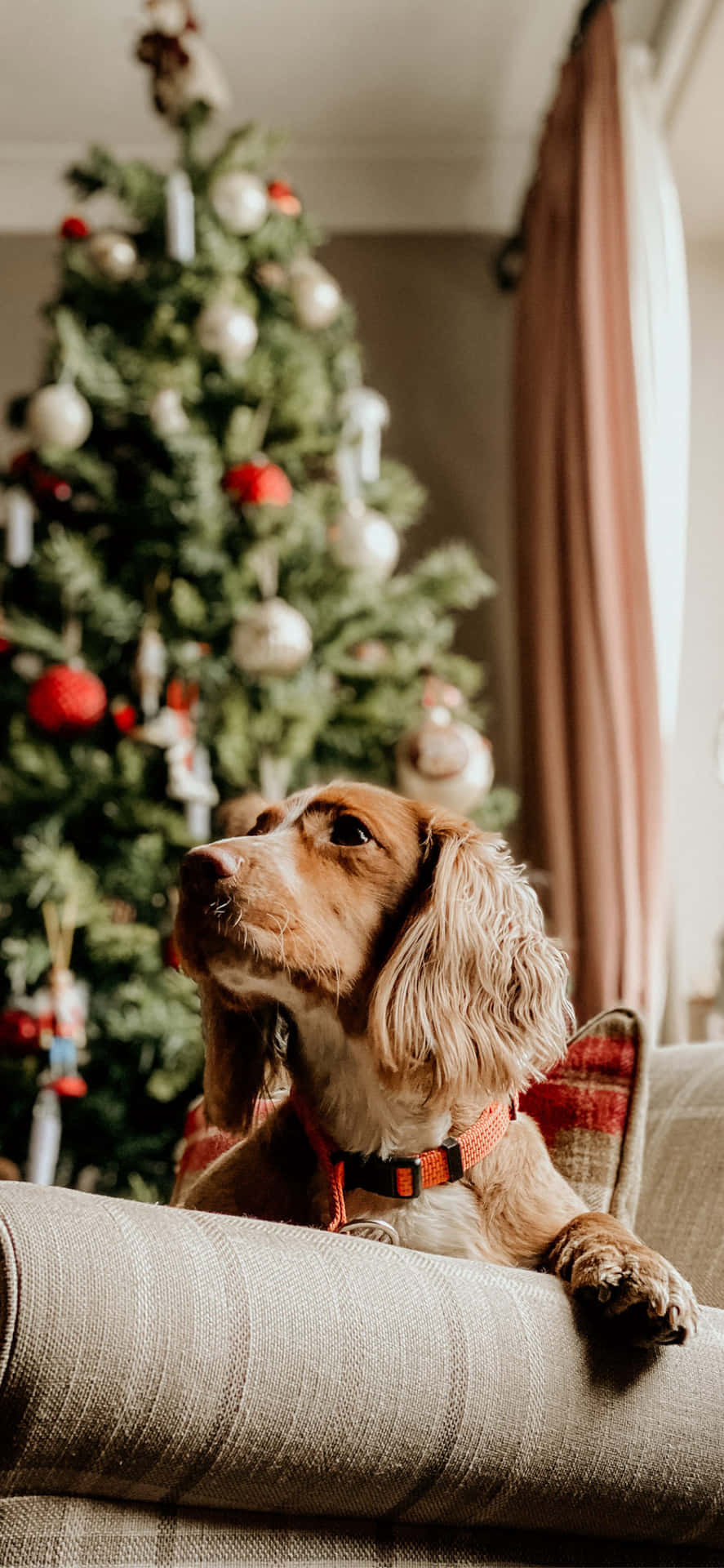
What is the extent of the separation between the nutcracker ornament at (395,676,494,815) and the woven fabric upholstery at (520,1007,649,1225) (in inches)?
64.9

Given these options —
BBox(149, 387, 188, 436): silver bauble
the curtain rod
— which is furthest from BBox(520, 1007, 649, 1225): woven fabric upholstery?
the curtain rod

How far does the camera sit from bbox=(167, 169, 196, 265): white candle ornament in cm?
313

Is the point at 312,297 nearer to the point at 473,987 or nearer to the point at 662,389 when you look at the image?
the point at 662,389

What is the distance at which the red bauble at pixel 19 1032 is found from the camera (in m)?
2.85

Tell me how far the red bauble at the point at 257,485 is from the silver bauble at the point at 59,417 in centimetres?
36

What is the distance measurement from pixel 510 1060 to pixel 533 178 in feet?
12.7

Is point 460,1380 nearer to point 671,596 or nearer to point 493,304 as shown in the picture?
point 671,596

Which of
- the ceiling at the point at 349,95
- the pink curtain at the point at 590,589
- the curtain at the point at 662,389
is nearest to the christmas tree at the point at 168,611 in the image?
the pink curtain at the point at 590,589

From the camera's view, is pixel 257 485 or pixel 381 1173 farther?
pixel 257 485

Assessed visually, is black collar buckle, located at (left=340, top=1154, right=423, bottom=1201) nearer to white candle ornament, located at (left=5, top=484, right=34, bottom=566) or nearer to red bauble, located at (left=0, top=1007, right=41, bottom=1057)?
red bauble, located at (left=0, top=1007, right=41, bottom=1057)

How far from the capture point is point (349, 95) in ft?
14.0

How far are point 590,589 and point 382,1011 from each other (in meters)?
2.67

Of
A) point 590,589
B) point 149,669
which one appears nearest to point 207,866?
point 149,669

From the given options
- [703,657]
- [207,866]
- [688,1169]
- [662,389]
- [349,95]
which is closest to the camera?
[207,866]
